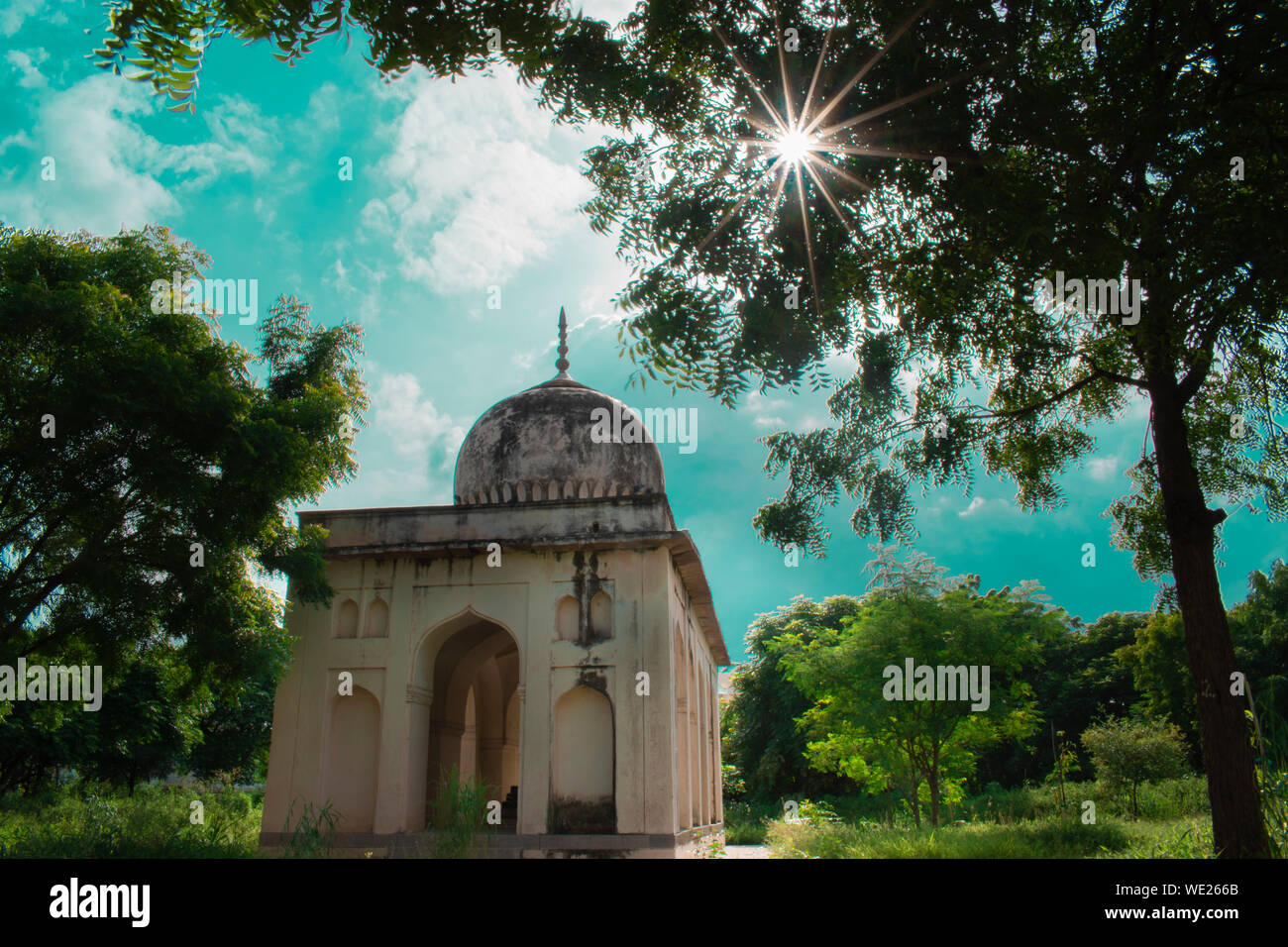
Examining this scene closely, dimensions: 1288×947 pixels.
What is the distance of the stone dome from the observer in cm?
1575

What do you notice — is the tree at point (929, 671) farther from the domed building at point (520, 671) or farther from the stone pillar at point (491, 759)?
the stone pillar at point (491, 759)

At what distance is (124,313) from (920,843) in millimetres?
12560

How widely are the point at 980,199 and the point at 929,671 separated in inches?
581

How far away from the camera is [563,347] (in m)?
18.8

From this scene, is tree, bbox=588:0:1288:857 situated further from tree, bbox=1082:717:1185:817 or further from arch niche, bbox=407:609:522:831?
tree, bbox=1082:717:1185:817

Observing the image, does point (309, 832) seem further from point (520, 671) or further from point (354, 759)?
point (520, 671)

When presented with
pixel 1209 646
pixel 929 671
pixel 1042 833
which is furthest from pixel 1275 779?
pixel 929 671

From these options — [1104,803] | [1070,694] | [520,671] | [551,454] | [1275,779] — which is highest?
[551,454]

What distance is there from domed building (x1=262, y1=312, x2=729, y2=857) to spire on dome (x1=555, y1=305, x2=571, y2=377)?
4.11 metres

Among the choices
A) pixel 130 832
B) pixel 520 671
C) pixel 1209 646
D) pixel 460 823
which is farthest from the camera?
pixel 520 671

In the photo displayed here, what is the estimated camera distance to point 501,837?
39.0ft

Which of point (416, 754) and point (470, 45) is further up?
point (470, 45)

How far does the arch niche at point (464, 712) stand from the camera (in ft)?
43.5

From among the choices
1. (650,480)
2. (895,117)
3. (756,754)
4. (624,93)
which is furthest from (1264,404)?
(756,754)
